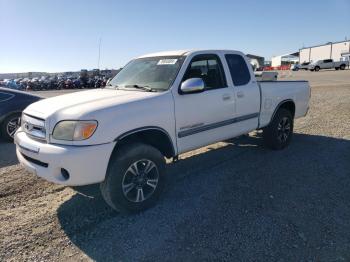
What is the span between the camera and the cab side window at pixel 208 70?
196 inches

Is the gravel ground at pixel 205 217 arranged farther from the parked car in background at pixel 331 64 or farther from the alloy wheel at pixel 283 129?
the parked car in background at pixel 331 64

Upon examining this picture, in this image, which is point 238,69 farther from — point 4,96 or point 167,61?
point 4,96

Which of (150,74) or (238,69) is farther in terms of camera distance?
(238,69)

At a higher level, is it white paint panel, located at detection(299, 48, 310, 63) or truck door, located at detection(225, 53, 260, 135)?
white paint panel, located at detection(299, 48, 310, 63)

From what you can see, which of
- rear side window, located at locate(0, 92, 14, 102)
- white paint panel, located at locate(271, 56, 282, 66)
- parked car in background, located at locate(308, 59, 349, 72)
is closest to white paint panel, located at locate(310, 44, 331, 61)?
white paint panel, located at locate(271, 56, 282, 66)

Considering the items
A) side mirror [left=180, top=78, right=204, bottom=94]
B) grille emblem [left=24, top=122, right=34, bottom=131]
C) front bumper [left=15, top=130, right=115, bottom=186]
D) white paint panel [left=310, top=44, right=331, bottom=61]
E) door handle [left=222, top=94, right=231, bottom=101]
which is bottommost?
front bumper [left=15, top=130, right=115, bottom=186]

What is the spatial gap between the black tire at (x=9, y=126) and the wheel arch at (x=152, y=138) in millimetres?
4848

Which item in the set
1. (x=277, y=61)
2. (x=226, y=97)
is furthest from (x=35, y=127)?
(x=277, y=61)

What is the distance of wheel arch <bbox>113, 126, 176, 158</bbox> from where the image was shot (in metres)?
4.01

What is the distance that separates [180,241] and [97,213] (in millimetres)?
1203

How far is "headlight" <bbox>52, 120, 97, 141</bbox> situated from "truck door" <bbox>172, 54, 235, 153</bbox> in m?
1.24

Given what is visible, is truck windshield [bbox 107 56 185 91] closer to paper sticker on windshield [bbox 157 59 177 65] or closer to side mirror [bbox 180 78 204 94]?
paper sticker on windshield [bbox 157 59 177 65]

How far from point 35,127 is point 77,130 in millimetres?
752

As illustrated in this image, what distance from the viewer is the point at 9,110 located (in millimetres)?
7891
